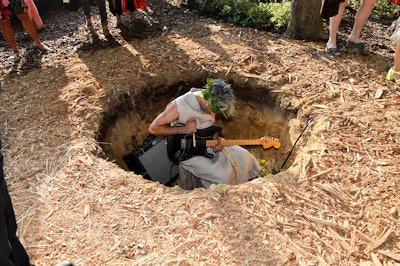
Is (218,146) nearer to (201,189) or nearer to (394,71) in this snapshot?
(201,189)

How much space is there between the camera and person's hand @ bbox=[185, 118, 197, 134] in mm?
3967

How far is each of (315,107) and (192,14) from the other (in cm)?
411

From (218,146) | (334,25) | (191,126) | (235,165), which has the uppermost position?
(334,25)

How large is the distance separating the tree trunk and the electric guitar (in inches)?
113

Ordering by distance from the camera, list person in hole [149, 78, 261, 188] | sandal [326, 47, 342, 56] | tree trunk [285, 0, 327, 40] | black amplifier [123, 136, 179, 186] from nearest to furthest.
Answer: person in hole [149, 78, 261, 188] → black amplifier [123, 136, 179, 186] → sandal [326, 47, 342, 56] → tree trunk [285, 0, 327, 40]

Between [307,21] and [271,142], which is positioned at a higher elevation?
[307,21]

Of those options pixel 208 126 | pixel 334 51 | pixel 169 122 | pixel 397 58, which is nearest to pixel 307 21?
pixel 334 51

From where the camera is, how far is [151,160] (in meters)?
4.72

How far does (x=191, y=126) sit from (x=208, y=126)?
299 millimetres

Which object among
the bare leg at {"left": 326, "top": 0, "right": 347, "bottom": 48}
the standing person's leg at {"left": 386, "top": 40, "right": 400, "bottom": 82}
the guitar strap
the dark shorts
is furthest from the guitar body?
the dark shorts

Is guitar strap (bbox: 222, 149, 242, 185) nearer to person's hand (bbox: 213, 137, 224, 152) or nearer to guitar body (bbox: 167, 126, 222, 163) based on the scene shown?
person's hand (bbox: 213, 137, 224, 152)

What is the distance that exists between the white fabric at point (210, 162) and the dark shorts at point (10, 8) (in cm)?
351

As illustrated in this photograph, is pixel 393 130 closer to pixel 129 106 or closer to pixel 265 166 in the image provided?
pixel 265 166

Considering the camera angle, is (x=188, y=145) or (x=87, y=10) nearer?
(x=188, y=145)
